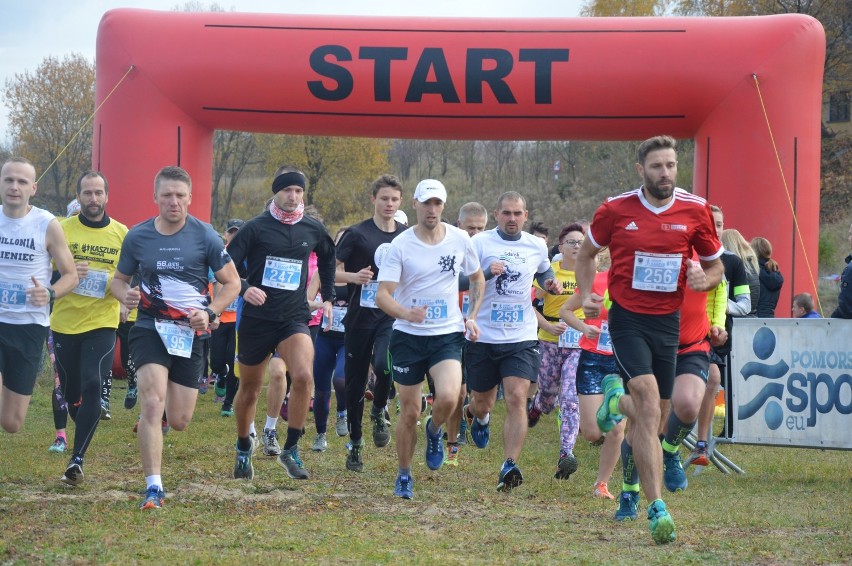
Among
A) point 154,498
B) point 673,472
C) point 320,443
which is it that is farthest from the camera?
point 320,443

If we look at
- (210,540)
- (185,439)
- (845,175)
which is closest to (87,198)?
(185,439)

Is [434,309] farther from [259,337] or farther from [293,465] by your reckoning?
[293,465]

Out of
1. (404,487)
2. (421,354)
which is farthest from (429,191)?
(404,487)

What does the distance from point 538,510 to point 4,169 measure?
4.04m

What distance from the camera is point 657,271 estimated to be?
608 centimetres

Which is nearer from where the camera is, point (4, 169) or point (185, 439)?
point (4, 169)

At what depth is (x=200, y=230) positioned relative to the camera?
6.98 metres

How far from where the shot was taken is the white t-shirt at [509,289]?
807 cm

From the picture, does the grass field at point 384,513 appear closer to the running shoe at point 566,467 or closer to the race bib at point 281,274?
the running shoe at point 566,467

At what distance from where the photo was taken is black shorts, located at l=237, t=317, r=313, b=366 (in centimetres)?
779

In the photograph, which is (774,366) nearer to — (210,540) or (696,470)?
(696,470)

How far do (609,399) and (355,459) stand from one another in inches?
107

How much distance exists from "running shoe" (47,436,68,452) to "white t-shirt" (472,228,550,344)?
12.3 feet

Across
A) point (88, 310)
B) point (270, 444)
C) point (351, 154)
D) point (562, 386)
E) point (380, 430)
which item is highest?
point (351, 154)
